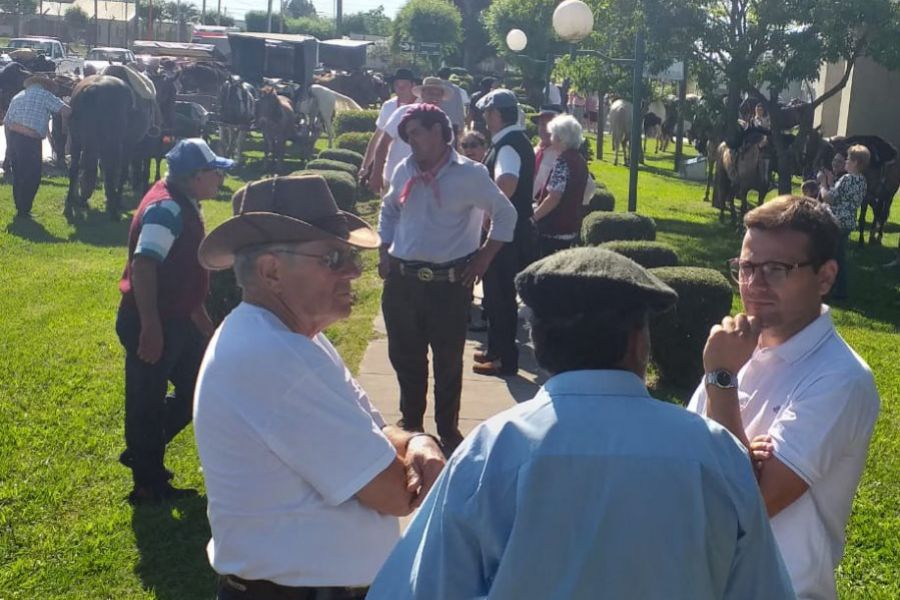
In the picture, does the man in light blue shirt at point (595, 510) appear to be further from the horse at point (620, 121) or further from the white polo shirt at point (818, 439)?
the horse at point (620, 121)

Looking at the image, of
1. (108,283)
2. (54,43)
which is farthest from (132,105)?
(54,43)

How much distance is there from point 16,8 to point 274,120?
76.7m

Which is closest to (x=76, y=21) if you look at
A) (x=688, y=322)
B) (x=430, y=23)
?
(x=430, y=23)

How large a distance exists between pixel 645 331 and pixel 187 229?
3.54 m

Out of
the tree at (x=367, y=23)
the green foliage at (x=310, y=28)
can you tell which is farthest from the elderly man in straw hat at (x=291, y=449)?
the tree at (x=367, y=23)

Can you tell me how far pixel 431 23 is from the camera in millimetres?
63188

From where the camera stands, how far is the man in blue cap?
5.11 m

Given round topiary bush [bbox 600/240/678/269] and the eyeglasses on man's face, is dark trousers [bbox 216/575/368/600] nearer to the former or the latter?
the eyeglasses on man's face

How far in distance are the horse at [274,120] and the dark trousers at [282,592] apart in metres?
19.2

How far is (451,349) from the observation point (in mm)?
6320

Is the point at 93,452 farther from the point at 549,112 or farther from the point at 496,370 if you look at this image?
the point at 549,112

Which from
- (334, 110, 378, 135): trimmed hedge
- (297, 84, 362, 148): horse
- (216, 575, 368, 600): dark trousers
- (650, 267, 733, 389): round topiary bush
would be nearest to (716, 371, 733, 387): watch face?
(216, 575, 368, 600): dark trousers

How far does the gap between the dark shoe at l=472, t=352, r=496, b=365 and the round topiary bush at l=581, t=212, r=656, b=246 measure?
2526 millimetres

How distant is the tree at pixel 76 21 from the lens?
286 ft
